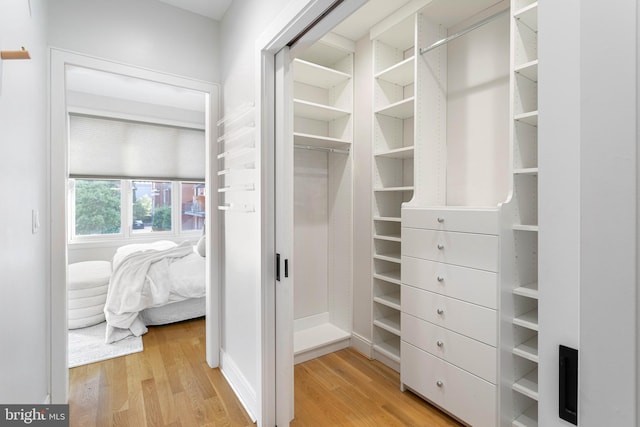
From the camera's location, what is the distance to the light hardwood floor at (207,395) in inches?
74.2

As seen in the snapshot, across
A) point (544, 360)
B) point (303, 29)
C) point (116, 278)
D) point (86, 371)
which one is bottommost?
point (86, 371)

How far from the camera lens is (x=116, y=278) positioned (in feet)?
9.96

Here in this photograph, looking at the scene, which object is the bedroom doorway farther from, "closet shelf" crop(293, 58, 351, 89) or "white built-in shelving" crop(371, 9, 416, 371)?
"white built-in shelving" crop(371, 9, 416, 371)

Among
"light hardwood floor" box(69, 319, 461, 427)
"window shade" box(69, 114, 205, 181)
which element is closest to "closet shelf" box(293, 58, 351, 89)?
"light hardwood floor" box(69, 319, 461, 427)

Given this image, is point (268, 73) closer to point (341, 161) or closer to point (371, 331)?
point (341, 161)

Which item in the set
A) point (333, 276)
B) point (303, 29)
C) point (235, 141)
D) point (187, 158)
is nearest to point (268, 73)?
point (303, 29)

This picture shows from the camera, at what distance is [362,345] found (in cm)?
269

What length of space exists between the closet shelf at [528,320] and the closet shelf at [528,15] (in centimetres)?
147

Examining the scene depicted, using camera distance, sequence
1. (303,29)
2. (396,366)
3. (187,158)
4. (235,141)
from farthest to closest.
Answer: (187,158) → (396,366) → (235,141) → (303,29)

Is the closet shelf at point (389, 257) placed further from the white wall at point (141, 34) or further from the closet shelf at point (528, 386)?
the white wall at point (141, 34)

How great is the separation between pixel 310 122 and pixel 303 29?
1461 millimetres

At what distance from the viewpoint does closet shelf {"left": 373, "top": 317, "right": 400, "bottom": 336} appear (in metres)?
2.42

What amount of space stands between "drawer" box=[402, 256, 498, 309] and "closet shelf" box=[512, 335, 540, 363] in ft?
0.79

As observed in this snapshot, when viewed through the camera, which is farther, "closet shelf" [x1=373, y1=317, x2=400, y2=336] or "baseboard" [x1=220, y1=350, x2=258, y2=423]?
"closet shelf" [x1=373, y1=317, x2=400, y2=336]
